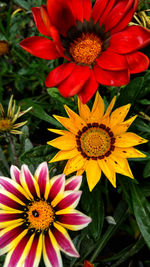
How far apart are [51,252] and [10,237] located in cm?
13

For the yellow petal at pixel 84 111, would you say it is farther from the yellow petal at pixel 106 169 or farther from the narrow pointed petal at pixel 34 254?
the narrow pointed petal at pixel 34 254

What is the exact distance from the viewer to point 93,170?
0.85 metres

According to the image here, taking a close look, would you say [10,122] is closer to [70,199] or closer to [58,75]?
[58,75]

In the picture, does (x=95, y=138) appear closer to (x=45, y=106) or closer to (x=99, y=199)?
(x=99, y=199)

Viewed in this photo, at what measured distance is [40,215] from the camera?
817mm

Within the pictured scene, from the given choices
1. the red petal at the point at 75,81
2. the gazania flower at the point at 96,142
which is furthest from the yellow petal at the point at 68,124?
the red petal at the point at 75,81

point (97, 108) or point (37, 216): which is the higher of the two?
point (97, 108)

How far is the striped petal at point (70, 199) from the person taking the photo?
73 centimetres

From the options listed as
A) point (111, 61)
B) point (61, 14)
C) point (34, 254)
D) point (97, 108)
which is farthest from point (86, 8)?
point (34, 254)

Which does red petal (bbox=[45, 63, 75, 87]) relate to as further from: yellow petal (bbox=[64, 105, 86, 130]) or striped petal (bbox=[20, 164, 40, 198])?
striped petal (bbox=[20, 164, 40, 198])

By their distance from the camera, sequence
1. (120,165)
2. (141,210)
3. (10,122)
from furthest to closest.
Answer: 1. (10,122)
2. (141,210)
3. (120,165)

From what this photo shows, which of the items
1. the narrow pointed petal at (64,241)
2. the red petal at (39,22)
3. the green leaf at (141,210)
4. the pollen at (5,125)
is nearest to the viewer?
the narrow pointed petal at (64,241)

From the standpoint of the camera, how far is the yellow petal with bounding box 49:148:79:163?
33.3 inches

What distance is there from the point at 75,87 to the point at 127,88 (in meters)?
0.29
